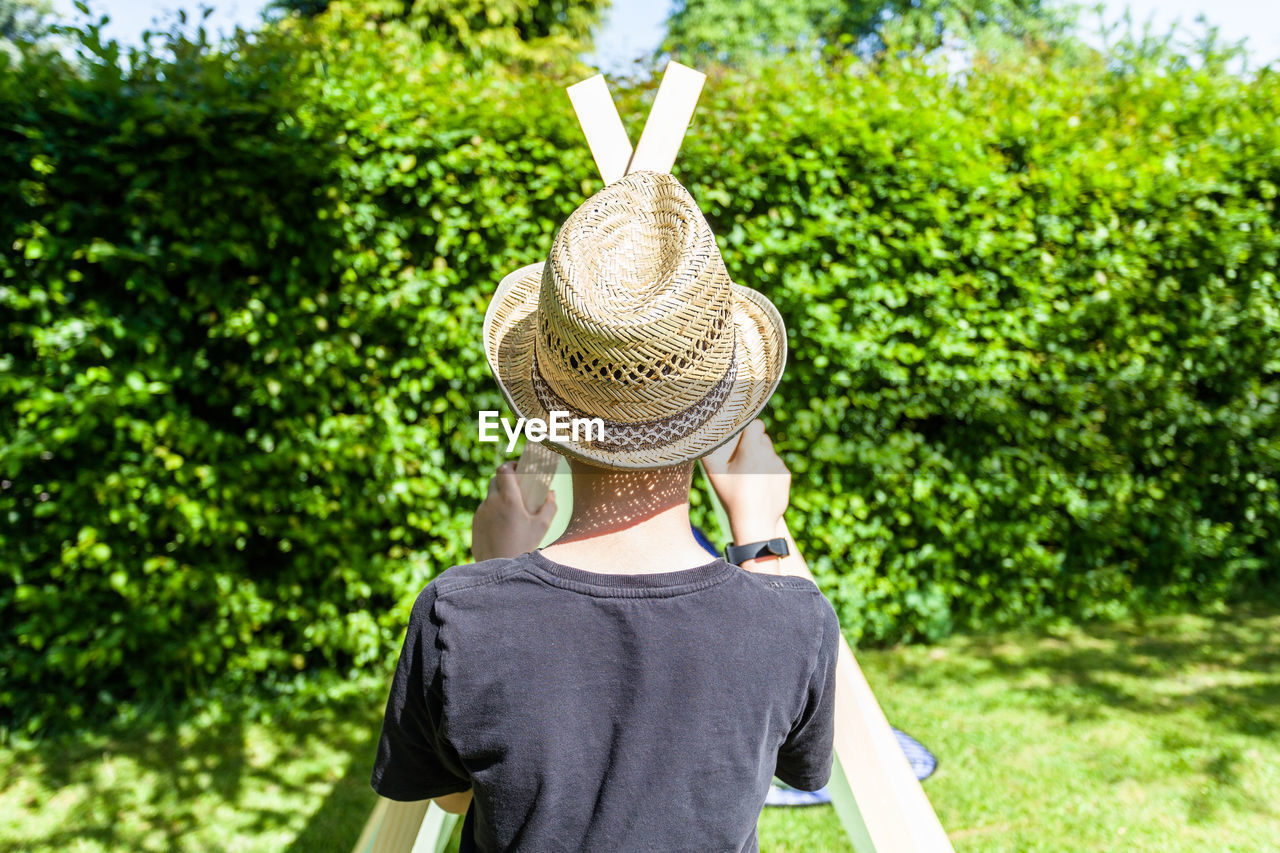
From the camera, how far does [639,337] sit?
112 cm

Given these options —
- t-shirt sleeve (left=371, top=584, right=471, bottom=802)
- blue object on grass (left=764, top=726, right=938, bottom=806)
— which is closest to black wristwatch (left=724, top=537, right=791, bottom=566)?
t-shirt sleeve (left=371, top=584, right=471, bottom=802)

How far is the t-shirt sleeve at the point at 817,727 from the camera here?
1.17m

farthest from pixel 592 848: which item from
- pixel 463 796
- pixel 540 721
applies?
pixel 463 796

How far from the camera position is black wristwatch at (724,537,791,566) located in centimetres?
139

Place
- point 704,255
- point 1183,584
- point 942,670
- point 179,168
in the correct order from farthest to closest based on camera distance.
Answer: point 1183,584, point 942,670, point 179,168, point 704,255

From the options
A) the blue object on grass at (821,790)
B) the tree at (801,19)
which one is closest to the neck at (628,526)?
the blue object on grass at (821,790)

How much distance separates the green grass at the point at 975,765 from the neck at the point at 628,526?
98.5 inches

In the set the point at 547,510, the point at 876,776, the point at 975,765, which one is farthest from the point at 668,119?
the point at 975,765

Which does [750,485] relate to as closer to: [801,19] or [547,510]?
[547,510]

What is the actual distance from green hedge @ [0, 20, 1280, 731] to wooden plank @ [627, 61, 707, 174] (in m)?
2.17

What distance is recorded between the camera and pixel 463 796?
1327 millimetres

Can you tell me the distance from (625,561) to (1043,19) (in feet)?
97.8

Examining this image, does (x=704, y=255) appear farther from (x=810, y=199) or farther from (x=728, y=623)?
(x=810, y=199)

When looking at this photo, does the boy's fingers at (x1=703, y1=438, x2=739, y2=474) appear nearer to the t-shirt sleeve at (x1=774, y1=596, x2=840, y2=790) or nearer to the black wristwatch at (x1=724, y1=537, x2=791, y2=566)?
the black wristwatch at (x1=724, y1=537, x2=791, y2=566)
